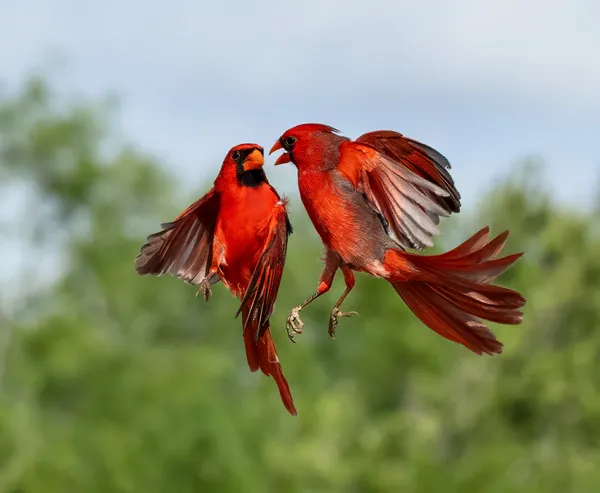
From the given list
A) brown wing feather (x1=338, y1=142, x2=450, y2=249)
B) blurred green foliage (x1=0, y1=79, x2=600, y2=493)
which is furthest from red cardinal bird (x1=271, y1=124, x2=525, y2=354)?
blurred green foliage (x1=0, y1=79, x2=600, y2=493)

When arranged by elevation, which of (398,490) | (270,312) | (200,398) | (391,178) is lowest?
(398,490)

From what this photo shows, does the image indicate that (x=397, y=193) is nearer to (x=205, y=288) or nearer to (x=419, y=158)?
(x=419, y=158)

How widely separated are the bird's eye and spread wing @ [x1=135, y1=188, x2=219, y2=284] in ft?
0.37

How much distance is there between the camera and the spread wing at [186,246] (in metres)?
1.26

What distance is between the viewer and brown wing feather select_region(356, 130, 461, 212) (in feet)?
3.67

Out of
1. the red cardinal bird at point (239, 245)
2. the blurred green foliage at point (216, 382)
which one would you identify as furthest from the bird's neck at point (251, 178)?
the blurred green foliage at point (216, 382)

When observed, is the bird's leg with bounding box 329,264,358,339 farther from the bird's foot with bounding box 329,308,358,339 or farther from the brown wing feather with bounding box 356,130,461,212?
the brown wing feather with bounding box 356,130,461,212

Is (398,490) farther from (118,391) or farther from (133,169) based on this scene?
(133,169)

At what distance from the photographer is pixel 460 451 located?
28859 millimetres

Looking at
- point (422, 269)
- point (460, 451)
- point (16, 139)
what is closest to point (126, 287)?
point (16, 139)

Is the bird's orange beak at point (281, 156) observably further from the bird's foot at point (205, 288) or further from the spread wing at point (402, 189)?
the bird's foot at point (205, 288)

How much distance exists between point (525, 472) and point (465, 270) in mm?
25994

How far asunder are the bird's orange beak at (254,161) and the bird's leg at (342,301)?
0.51 feet

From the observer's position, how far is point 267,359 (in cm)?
127
